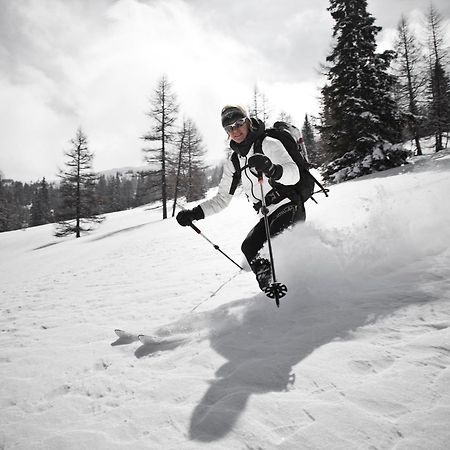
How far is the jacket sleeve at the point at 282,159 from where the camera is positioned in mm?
3504

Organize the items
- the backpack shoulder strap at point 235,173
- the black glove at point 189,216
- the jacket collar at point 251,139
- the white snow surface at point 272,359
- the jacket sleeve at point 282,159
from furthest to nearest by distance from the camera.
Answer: the black glove at point 189,216 < the backpack shoulder strap at point 235,173 < the jacket collar at point 251,139 < the jacket sleeve at point 282,159 < the white snow surface at point 272,359

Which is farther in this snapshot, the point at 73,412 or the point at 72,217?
the point at 72,217

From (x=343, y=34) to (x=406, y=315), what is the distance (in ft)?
60.8

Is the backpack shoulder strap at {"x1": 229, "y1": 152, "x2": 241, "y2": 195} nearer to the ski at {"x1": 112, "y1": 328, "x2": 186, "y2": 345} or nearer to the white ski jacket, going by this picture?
the white ski jacket

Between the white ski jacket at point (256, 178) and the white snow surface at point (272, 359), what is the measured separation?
729mm

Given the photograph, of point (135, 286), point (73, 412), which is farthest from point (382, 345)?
point (135, 286)

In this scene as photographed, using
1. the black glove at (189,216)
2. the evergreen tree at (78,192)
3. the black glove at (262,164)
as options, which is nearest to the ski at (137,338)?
the black glove at (189,216)

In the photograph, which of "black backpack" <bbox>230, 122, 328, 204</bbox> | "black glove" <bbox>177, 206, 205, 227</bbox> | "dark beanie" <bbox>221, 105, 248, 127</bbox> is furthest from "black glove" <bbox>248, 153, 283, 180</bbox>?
"black glove" <bbox>177, 206, 205, 227</bbox>

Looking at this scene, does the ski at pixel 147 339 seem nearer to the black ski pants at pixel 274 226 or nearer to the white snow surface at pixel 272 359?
the white snow surface at pixel 272 359

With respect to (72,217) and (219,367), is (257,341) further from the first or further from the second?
(72,217)

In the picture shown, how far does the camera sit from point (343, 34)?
1623 centimetres

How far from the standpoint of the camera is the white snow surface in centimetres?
175

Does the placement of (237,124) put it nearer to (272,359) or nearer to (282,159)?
(282,159)

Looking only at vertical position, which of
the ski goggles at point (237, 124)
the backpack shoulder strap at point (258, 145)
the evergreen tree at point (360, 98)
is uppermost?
the evergreen tree at point (360, 98)
